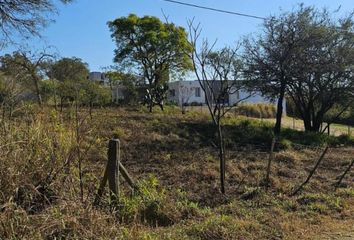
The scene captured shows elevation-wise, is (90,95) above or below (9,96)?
above

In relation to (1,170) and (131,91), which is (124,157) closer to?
(1,170)

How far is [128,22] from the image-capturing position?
40.2 m

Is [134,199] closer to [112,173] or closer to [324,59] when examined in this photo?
[112,173]

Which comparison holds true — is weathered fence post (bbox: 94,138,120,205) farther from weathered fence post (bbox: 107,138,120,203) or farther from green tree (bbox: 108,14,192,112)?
green tree (bbox: 108,14,192,112)

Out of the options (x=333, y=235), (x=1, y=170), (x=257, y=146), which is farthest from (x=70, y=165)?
(x=257, y=146)

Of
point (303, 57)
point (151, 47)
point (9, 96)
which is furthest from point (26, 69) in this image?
point (151, 47)

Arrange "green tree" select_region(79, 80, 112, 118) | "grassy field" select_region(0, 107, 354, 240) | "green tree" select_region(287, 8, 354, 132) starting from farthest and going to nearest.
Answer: "green tree" select_region(287, 8, 354, 132) < "green tree" select_region(79, 80, 112, 118) < "grassy field" select_region(0, 107, 354, 240)

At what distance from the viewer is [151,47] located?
129ft

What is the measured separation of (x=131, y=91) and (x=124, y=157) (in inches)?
963

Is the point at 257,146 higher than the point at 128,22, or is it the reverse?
the point at 128,22

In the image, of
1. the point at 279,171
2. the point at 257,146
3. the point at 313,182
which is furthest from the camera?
the point at 257,146

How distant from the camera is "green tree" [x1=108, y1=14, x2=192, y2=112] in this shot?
3906 cm

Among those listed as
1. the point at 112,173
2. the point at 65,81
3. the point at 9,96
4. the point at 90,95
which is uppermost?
the point at 65,81

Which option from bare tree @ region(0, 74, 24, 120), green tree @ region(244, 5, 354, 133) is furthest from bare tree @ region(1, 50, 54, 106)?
green tree @ region(244, 5, 354, 133)
